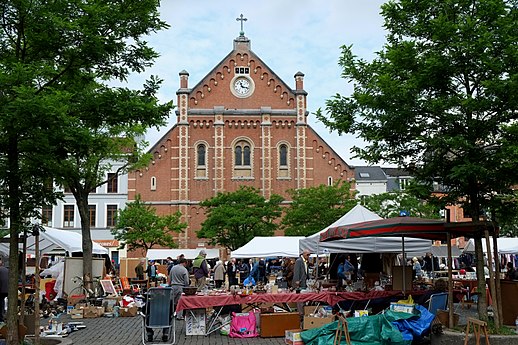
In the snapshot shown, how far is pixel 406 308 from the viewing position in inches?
472

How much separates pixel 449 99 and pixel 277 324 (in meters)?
5.92

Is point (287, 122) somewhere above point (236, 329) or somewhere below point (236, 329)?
above

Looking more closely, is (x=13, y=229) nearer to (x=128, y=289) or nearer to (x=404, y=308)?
(x=404, y=308)

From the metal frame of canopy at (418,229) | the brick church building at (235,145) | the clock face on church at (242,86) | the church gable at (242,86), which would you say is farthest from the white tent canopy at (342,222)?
the clock face on church at (242,86)

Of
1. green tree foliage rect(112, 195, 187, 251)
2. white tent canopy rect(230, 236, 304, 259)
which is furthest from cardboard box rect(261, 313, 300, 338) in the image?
green tree foliage rect(112, 195, 187, 251)

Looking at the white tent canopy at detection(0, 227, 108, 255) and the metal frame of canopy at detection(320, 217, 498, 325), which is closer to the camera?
the metal frame of canopy at detection(320, 217, 498, 325)

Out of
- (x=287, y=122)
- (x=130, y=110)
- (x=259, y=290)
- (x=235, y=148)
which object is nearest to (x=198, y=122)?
→ (x=235, y=148)

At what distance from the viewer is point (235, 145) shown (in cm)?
5188

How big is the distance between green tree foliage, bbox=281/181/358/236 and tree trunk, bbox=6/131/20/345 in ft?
111

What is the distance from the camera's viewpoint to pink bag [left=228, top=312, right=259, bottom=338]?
1364 cm

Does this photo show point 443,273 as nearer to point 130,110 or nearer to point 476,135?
point 476,135

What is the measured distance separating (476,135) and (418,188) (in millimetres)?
1471

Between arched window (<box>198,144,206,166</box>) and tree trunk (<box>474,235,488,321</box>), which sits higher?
arched window (<box>198,144,206,166</box>)

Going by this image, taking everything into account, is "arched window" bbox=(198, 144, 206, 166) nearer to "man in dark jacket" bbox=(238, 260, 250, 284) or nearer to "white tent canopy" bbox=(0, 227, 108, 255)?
"man in dark jacket" bbox=(238, 260, 250, 284)
